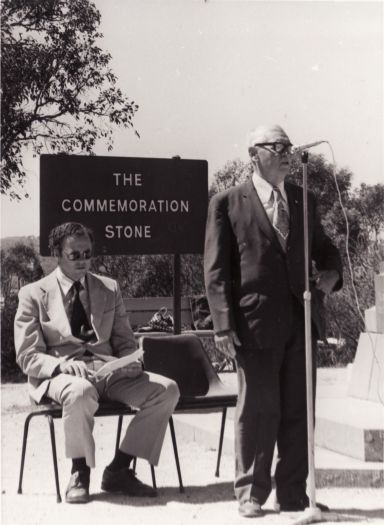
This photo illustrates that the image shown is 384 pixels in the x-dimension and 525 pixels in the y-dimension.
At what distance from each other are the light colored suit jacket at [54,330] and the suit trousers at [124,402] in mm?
146

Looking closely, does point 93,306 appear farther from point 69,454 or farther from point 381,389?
point 381,389

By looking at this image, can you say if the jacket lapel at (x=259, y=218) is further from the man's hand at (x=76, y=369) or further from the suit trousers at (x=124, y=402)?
the man's hand at (x=76, y=369)

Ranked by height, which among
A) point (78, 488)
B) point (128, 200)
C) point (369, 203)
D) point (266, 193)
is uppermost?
point (369, 203)

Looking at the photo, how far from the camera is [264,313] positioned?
15.1 feet

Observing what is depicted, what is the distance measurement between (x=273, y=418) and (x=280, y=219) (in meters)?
1.00

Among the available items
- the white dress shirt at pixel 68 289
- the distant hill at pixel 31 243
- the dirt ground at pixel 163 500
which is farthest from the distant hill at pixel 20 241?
the white dress shirt at pixel 68 289

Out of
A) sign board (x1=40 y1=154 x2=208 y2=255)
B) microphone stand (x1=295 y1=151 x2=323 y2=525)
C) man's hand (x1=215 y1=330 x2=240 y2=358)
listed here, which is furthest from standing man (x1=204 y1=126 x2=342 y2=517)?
sign board (x1=40 y1=154 x2=208 y2=255)

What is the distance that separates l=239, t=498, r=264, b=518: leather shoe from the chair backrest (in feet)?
4.34

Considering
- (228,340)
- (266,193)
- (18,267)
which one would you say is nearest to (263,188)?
(266,193)

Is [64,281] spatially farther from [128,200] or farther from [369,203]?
[369,203]

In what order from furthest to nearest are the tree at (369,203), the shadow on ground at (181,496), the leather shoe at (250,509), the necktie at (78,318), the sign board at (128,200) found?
the tree at (369,203) → the sign board at (128,200) → the necktie at (78,318) → the shadow on ground at (181,496) → the leather shoe at (250,509)

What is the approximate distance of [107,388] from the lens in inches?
207

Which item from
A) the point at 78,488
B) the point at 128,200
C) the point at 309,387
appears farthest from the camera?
the point at 128,200

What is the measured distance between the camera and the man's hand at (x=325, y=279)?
15.6 feet
